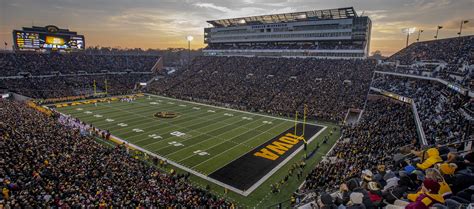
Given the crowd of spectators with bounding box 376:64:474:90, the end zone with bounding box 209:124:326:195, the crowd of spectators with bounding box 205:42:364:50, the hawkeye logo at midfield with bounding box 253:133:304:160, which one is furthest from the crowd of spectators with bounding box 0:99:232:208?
the crowd of spectators with bounding box 205:42:364:50

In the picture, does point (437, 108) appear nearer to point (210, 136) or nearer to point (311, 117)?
point (311, 117)

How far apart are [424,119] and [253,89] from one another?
3210cm

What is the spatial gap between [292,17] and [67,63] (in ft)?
175

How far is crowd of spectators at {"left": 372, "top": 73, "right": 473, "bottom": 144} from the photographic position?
15.0 metres

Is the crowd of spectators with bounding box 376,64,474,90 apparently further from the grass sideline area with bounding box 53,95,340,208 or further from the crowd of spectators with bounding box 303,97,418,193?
the grass sideline area with bounding box 53,95,340,208

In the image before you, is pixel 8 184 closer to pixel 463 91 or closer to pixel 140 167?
pixel 140 167

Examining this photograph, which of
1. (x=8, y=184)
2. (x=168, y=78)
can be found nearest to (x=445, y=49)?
(x=8, y=184)

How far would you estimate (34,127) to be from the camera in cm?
2053

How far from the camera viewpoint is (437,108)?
21.4m

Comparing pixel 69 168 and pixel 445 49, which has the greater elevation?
pixel 445 49

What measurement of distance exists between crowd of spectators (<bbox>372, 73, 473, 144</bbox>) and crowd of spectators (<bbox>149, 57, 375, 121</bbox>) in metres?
6.86

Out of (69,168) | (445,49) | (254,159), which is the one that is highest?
(445,49)

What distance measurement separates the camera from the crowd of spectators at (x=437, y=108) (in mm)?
15039

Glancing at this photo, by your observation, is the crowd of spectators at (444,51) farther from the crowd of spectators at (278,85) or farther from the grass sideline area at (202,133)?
the grass sideline area at (202,133)
